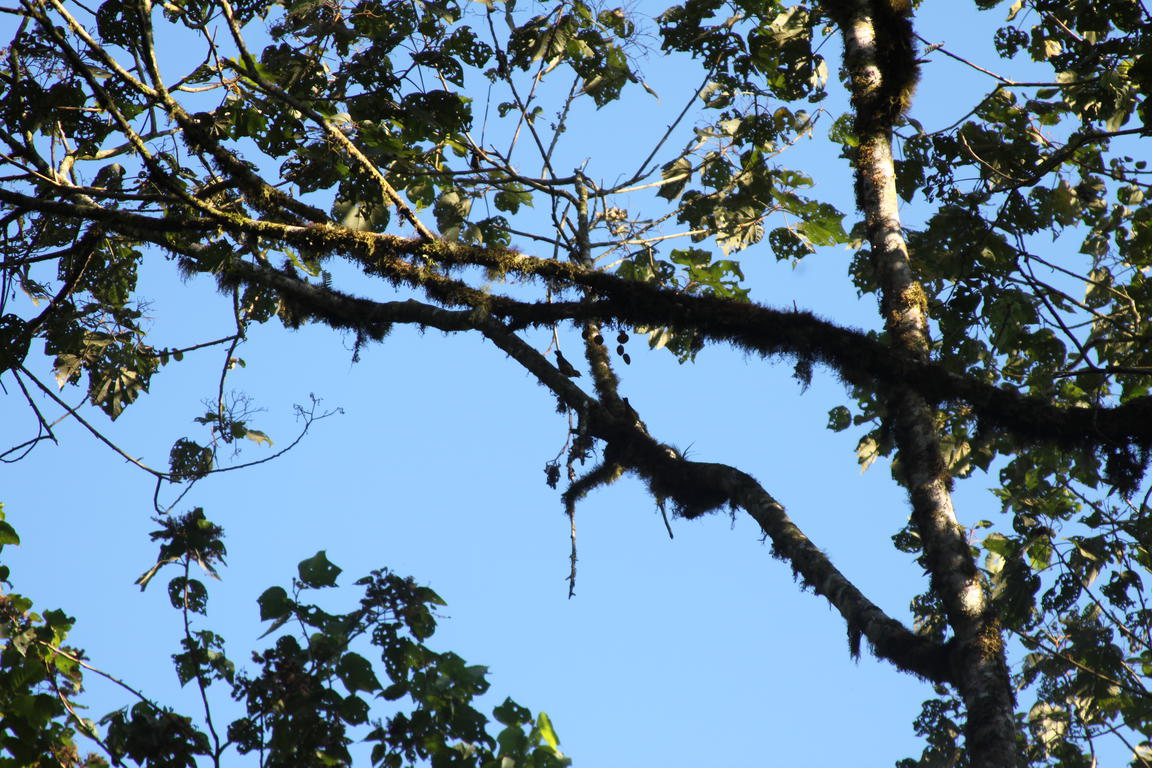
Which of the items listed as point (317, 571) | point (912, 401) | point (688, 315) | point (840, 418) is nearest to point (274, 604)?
point (317, 571)

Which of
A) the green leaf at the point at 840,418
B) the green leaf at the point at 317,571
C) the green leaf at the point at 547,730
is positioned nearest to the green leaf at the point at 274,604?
the green leaf at the point at 317,571

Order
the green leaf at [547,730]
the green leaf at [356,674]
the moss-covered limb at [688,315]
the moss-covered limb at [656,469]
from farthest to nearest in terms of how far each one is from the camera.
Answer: the moss-covered limb at [688,315], the moss-covered limb at [656,469], the green leaf at [356,674], the green leaf at [547,730]

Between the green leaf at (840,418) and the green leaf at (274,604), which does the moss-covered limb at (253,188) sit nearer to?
the green leaf at (274,604)

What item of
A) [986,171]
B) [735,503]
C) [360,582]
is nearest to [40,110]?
[360,582]

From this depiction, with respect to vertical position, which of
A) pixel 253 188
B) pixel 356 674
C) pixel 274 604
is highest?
pixel 253 188

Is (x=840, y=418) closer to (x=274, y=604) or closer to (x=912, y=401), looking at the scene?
(x=912, y=401)

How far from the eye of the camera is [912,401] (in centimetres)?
463

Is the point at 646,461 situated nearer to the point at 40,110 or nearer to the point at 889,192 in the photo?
the point at 889,192

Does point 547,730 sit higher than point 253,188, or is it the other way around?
point 253,188

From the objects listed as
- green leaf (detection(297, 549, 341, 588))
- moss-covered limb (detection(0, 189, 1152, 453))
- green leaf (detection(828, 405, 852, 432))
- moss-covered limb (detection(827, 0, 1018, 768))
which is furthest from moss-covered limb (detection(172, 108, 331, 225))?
green leaf (detection(828, 405, 852, 432))

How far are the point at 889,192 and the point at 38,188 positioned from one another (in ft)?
15.2

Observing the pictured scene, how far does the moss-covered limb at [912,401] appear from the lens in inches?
150

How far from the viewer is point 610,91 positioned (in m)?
7.27

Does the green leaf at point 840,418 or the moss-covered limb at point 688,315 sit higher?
the green leaf at point 840,418
